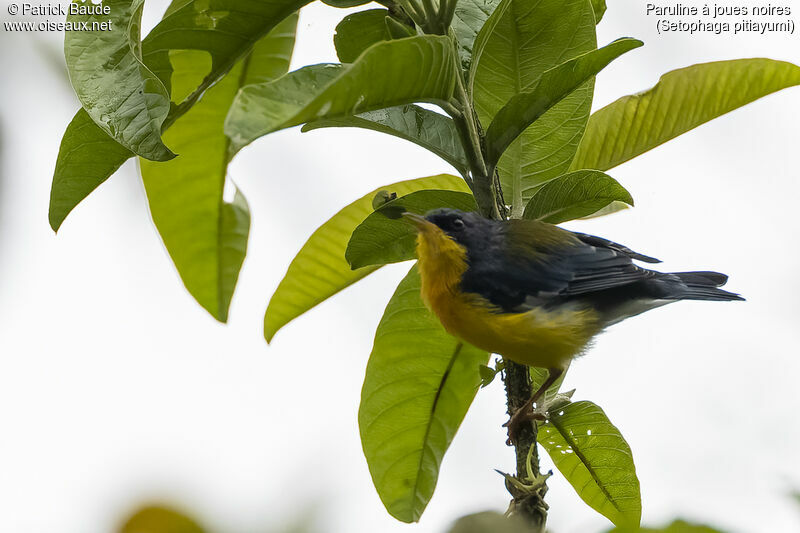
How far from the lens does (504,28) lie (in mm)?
1997

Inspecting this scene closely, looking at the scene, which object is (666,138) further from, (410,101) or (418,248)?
(410,101)

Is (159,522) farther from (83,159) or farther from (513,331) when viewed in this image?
(513,331)

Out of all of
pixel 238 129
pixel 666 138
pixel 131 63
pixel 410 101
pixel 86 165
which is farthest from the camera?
pixel 666 138

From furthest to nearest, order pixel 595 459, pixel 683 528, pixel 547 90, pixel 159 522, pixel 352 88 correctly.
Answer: pixel 595 459 < pixel 547 90 < pixel 352 88 < pixel 159 522 < pixel 683 528

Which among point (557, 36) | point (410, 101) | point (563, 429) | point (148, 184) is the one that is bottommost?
point (563, 429)

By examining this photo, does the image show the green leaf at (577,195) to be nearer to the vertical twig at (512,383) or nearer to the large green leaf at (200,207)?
the vertical twig at (512,383)

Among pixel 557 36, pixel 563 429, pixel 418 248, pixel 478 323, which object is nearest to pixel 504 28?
pixel 557 36

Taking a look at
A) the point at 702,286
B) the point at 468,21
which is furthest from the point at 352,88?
the point at 702,286

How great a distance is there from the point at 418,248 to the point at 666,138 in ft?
2.38

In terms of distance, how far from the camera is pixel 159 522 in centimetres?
98

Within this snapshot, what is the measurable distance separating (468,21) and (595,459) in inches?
43.9

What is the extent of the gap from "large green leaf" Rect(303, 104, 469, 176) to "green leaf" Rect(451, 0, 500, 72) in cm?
19

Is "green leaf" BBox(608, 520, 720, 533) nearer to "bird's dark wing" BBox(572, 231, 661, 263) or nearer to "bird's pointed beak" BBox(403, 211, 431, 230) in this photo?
"bird's pointed beak" BBox(403, 211, 431, 230)

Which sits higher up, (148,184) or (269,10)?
(269,10)
